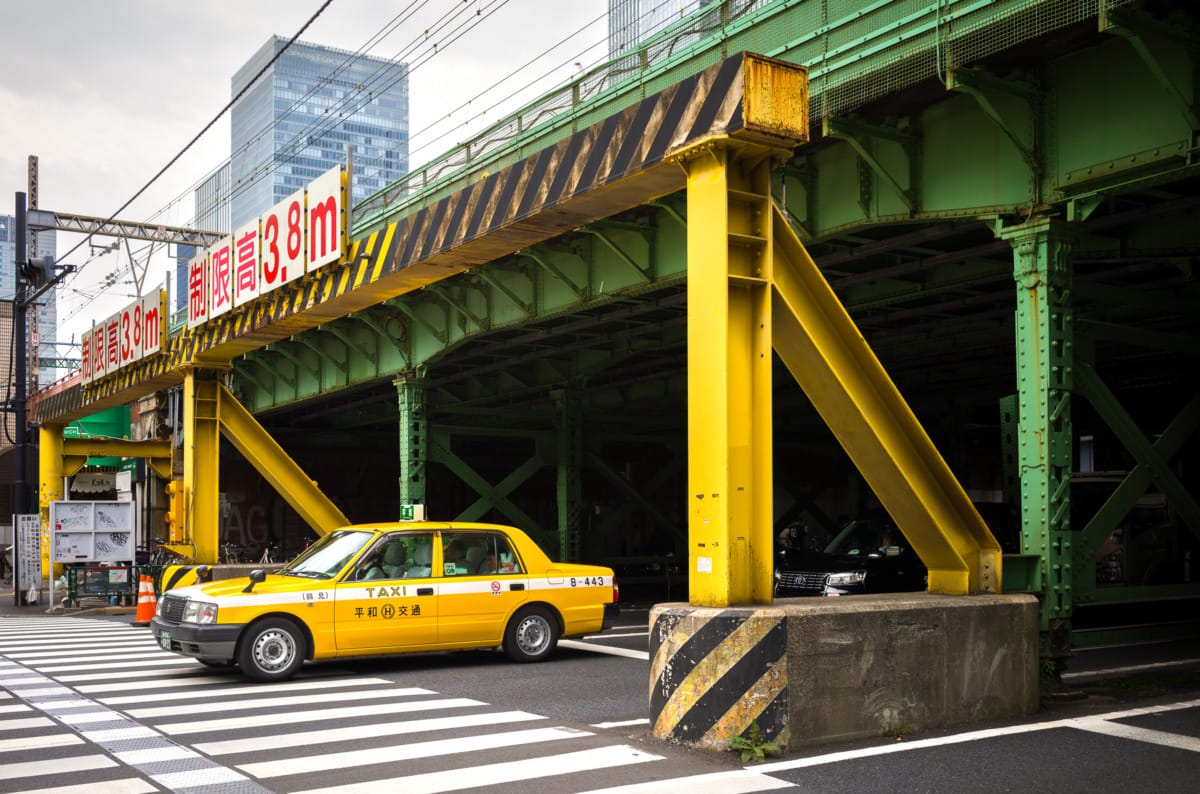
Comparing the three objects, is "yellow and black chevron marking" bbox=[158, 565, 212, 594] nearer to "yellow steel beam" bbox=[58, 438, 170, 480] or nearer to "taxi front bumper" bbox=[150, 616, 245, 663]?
"taxi front bumper" bbox=[150, 616, 245, 663]

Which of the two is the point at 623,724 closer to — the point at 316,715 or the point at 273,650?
the point at 316,715

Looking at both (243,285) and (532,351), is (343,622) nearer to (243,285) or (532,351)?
(243,285)

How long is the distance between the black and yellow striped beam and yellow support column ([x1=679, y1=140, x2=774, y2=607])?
343 millimetres

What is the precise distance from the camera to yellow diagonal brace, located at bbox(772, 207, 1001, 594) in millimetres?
9297

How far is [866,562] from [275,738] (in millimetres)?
10277

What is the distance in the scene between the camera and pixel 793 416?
1394 inches

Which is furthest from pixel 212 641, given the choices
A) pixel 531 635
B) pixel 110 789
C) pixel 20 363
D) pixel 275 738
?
pixel 20 363

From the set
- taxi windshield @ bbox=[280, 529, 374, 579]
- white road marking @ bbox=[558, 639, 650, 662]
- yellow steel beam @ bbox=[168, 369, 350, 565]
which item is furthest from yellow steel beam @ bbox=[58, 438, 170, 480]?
taxi windshield @ bbox=[280, 529, 374, 579]

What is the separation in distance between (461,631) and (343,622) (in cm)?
142

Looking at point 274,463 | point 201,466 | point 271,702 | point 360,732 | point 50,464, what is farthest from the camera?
point 50,464

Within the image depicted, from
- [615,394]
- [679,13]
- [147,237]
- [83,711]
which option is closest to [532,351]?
[615,394]

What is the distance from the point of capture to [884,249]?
14789 mm

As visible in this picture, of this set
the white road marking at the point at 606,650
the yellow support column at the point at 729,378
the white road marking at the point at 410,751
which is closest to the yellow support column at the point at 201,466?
the white road marking at the point at 606,650

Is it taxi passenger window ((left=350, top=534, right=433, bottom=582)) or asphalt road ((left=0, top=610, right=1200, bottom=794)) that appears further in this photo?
taxi passenger window ((left=350, top=534, right=433, bottom=582))
